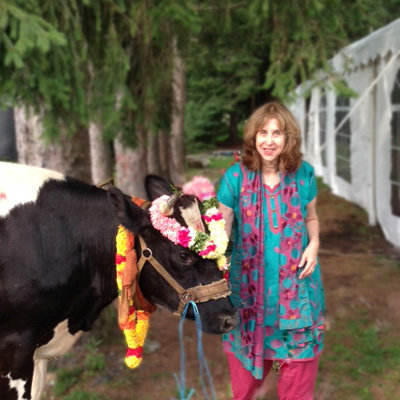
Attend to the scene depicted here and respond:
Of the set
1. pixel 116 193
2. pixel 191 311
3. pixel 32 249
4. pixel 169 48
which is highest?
pixel 169 48

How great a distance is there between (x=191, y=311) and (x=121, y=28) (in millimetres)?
3242

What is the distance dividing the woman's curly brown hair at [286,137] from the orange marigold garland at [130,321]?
2.66ft

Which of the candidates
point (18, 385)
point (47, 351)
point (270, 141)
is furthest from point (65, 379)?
point (270, 141)

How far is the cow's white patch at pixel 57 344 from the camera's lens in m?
2.46

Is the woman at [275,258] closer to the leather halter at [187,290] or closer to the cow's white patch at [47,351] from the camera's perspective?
the leather halter at [187,290]

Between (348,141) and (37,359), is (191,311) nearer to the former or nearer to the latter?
(37,359)

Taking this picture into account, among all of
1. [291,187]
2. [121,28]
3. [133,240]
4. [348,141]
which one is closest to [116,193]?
[133,240]

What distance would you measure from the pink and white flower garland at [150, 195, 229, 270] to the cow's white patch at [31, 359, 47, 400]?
2.97 feet

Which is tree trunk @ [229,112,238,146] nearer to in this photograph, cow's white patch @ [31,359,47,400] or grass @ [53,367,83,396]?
grass @ [53,367,83,396]

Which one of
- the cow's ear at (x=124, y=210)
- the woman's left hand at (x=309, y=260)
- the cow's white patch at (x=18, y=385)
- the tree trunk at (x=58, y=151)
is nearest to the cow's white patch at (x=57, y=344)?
the cow's white patch at (x=18, y=385)

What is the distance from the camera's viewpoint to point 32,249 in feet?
7.40

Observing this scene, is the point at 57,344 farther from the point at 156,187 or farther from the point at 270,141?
the point at 270,141

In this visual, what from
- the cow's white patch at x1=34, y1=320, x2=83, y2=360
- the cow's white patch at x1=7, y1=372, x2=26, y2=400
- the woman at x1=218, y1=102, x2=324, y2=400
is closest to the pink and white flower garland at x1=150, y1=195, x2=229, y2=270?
the woman at x1=218, y1=102, x2=324, y2=400

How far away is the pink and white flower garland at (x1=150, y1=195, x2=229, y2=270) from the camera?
2.27m
